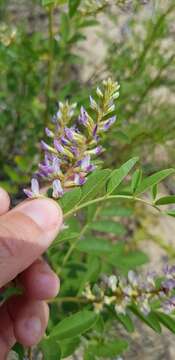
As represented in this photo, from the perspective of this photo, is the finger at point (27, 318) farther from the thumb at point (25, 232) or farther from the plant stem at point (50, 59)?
the plant stem at point (50, 59)

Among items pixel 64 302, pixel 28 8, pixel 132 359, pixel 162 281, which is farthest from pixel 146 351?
pixel 28 8

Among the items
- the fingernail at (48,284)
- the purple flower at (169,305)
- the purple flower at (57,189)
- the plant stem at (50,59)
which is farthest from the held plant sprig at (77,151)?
the plant stem at (50,59)

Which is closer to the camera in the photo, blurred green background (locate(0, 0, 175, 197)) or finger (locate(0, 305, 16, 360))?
finger (locate(0, 305, 16, 360))

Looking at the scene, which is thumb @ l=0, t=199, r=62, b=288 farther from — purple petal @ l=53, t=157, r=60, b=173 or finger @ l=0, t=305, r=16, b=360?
finger @ l=0, t=305, r=16, b=360

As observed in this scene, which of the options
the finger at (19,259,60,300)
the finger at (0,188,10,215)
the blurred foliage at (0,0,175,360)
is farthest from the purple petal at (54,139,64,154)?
the finger at (19,259,60,300)

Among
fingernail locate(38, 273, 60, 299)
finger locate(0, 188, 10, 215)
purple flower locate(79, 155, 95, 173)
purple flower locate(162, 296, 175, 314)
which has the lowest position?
purple flower locate(162, 296, 175, 314)

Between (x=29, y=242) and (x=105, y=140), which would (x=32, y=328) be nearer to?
(x=29, y=242)

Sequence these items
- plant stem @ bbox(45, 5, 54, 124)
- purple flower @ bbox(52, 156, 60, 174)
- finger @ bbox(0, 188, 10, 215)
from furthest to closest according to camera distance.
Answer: plant stem @ bbox(45, 5, 54, 124) < finger @ bbox(0, 188, 10, 215) < purple flower @ bbox(52, 156, 60, 174)

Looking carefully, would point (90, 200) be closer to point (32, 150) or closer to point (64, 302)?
point (64, 302)
